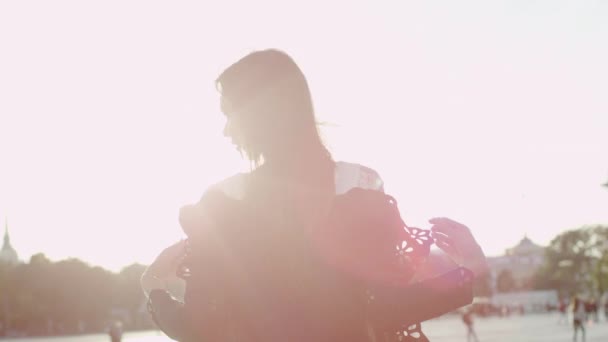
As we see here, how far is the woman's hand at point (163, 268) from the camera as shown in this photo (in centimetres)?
267

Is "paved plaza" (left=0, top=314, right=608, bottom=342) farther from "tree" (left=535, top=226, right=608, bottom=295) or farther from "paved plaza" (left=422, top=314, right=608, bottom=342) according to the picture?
"tree" (left=535, top=226, right=608, bottom=295)

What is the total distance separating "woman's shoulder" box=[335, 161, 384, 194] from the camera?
8.41 feet

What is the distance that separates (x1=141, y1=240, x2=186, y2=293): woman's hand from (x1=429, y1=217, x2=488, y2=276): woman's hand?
63 cm

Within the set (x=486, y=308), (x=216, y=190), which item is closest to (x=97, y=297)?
(x=486, y=308)

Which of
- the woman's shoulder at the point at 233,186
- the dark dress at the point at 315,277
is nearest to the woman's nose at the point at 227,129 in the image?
the woman's shoulder at the point at 233,186

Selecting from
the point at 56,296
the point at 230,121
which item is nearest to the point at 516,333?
the point at 230,121

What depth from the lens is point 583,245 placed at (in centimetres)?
19038

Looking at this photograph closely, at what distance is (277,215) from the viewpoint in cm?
245

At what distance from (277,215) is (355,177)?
0.24m

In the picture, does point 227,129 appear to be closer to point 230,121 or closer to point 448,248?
point 230,121

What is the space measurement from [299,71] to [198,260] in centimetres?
50

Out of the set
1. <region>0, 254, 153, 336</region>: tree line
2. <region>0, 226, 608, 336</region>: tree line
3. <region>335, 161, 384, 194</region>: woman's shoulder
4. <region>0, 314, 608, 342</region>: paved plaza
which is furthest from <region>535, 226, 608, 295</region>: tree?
<region>335, 161, 384, 194</region>: woman's shoulder

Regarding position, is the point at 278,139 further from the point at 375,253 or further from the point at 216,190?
the point at 375,253

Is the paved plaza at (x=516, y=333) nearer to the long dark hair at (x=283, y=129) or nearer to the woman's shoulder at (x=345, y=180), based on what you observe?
the woman's shoulder at (x=345, y=180)
